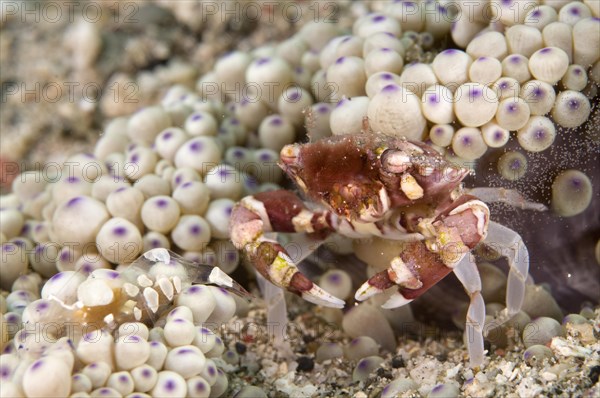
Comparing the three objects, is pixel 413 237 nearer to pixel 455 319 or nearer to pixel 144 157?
pixel 455 319

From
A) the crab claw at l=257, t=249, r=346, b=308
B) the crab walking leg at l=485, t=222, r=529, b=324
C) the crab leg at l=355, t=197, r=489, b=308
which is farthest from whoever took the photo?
the crab walking leg at l=485, t=222, r=529, b=324

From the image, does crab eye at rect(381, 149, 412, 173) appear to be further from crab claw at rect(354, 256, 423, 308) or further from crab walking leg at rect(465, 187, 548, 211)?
crab walking leg at rect(465, 187, 548, 211)

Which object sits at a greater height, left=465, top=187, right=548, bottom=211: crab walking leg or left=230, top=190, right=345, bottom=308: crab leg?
left=465, top=187, right=548, bottom=211: crab walking leg

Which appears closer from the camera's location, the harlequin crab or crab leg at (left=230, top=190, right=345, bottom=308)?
the harlequin crab

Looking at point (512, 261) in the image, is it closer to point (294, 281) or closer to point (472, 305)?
point (472, 305)

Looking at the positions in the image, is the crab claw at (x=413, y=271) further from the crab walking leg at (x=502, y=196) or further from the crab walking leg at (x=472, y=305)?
the crab walking leg at (x=502, y=196)

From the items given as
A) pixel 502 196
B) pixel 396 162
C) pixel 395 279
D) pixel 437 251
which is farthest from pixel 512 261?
pixel 396 162

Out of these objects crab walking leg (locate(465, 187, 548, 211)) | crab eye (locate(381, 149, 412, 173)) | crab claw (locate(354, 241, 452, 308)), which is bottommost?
crab claw (locate(354, 241, 452, 308))

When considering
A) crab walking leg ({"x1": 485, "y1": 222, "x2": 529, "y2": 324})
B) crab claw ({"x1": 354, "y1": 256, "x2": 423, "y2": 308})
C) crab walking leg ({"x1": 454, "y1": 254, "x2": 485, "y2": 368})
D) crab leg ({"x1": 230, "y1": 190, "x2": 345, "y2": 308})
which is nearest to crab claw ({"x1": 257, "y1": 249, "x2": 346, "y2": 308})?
crab leg ({"x1": 230, "y1": 190, "x2": 345, "y2": 308})
